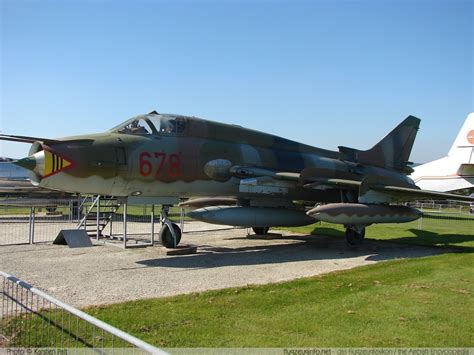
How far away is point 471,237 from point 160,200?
11906 mm

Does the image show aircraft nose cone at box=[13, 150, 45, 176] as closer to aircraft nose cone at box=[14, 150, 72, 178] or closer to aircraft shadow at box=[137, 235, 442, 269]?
aircraft nose cone at box=[14, 150, 72, 178]

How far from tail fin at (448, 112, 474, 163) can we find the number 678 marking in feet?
71.3

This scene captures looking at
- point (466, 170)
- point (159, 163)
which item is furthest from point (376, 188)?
point (466, 170)

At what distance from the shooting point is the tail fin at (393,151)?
54.4 ft

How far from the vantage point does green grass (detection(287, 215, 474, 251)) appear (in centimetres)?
1499

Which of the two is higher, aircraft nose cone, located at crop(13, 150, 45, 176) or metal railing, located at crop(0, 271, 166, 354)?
aircraft nose cone, located at crop(13, 150, 45, 176)

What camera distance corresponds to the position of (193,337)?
16.2 ft

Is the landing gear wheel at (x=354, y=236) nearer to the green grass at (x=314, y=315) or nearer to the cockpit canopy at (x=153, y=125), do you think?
the green grass at (x=314, y=315)

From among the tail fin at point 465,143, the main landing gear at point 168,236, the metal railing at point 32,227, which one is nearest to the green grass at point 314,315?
the main landing gear at point 168,236

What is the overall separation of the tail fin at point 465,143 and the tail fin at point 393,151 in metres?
11.2

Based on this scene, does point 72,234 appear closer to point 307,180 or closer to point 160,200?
point 160,200

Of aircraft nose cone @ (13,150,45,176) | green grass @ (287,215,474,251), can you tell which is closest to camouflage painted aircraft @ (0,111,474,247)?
aircraft nose cone @ (13,150,45,176)

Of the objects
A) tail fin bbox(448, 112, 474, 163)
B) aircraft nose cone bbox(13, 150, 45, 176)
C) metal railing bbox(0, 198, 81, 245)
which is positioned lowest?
metal railing bbox(0, 198, 81, 245)

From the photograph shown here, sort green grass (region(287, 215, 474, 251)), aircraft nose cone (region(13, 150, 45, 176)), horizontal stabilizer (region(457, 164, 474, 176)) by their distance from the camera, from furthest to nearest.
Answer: horizontal stabilizer (region(457, 164, 474, 176)) → green grass (region(287, 215, 474, 251)) → aircraft nose cone (region(13, 150, 45, 176))
